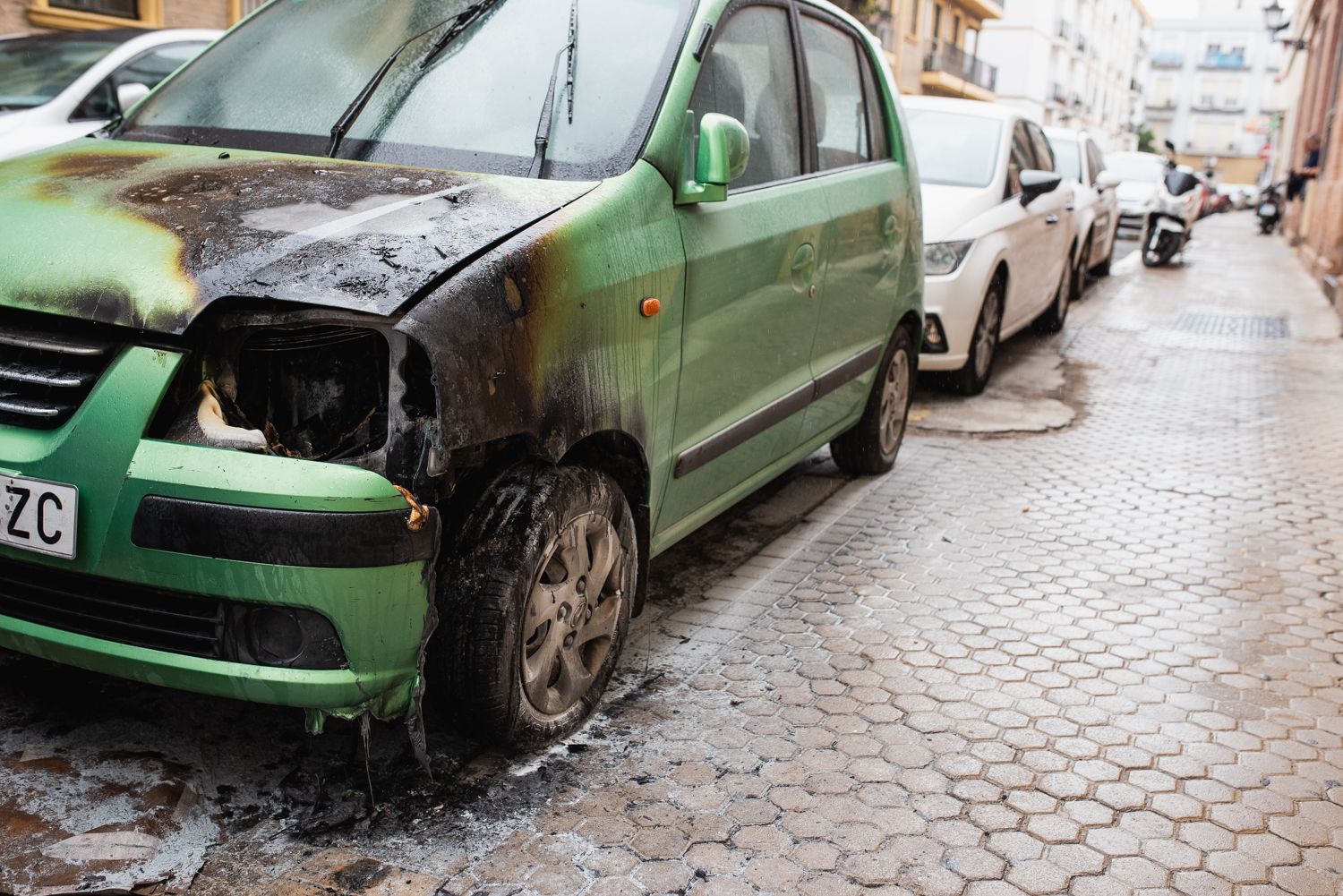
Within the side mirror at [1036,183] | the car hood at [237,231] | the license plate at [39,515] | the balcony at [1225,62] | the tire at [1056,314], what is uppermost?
the balcony at [1225,62]

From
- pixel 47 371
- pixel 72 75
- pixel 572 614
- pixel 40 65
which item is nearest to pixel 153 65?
pixel 72 75

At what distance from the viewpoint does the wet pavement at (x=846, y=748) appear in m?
2.56

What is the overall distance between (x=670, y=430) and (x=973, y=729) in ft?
3.77

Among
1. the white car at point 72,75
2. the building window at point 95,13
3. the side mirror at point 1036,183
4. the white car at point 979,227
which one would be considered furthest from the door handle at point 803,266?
the building window at point 95,13

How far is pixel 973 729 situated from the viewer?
10.8 ft

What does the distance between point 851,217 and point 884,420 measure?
55.7 inches

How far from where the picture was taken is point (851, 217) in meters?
4.46

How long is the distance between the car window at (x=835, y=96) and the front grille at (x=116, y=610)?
9.21 feet

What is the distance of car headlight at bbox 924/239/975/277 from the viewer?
7.23 metres

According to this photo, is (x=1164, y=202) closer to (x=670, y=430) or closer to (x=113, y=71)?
(x=113, y=71)

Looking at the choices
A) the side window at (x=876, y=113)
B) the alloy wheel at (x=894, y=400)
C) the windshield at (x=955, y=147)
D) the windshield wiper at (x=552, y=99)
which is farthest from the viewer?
the windshield at (x=955, y=147)

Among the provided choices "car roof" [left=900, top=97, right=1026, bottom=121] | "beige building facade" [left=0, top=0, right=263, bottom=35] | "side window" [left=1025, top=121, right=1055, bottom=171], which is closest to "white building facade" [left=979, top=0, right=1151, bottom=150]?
"beige building facade" [left=0, top=0, right=263, bottom=35]

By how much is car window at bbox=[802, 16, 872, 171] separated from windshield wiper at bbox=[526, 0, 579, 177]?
1.24 metres

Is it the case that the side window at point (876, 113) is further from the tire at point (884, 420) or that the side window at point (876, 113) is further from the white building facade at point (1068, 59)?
the white building facade at point (1068, 59)
